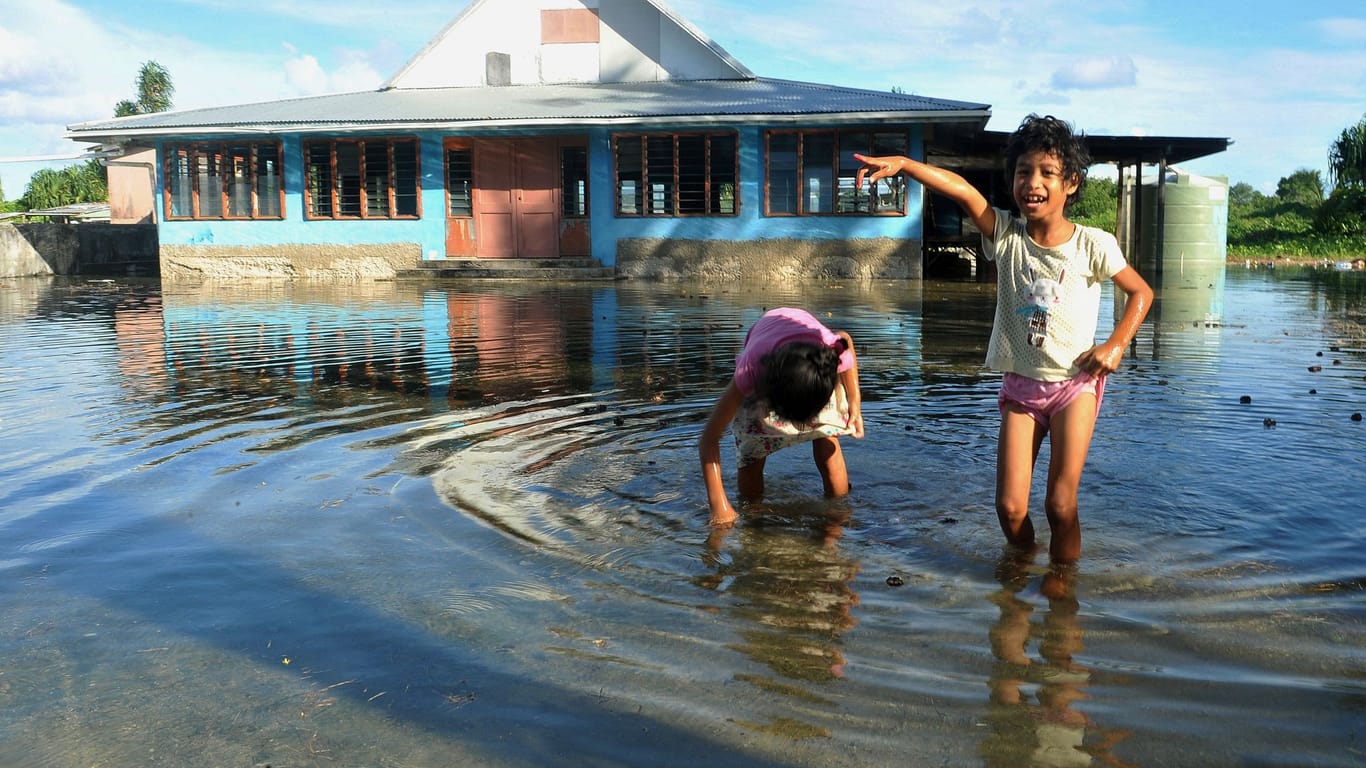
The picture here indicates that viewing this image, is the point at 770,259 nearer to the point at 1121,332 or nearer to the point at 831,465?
the point at 831,465

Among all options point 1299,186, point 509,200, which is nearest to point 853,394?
point 509,200

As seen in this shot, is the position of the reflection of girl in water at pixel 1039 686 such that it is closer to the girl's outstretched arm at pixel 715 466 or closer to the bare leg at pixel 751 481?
the girl's outstretched arm at pixel 715 466

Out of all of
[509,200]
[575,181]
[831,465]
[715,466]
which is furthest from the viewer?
[575,181]

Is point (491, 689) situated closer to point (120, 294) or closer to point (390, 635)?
point (390, 635)

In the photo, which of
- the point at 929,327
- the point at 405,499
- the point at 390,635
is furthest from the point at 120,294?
the point at 390,635

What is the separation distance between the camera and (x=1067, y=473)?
3.73m

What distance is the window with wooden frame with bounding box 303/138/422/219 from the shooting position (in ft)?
76.2

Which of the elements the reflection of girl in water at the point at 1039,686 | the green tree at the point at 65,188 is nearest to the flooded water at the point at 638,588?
the reflection of girl in water at the point at 1039,686

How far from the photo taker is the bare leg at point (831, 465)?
4488mm

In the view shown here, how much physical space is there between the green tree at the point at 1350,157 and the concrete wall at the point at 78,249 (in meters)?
43.0

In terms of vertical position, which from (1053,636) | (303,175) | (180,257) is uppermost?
(303,175)

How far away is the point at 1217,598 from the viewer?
3.30 metres

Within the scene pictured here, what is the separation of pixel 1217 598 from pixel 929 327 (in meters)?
8.88

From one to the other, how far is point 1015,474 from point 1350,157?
50.2m
